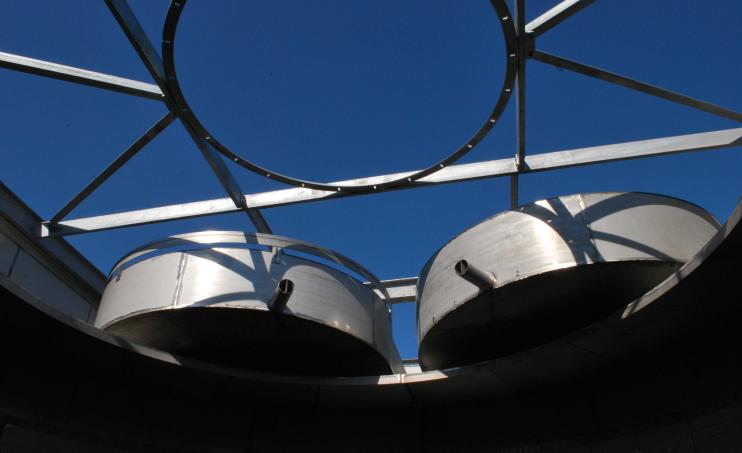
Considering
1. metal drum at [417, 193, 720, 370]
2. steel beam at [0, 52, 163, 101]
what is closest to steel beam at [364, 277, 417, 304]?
metal drum at [417, 193, 720, 370]

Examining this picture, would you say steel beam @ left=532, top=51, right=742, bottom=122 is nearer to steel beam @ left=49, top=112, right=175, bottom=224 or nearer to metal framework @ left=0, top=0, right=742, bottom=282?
metal framework @ left=0, top=0, right=742, bottom=282

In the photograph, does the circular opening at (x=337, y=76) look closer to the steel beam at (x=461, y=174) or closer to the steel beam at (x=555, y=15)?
the steel beam at (x=555, y=15)

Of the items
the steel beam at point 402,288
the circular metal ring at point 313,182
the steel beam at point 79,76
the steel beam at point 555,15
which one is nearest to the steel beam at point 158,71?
the circular metal ring at point 313,182

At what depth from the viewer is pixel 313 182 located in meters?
13.7

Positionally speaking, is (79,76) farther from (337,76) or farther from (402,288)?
(402,288)

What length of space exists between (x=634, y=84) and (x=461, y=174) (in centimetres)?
399

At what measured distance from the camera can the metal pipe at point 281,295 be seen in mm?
10578

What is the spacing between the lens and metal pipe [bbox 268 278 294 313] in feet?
34.7

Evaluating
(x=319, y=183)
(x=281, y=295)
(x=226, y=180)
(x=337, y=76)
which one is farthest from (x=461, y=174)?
(x=281, y=295)

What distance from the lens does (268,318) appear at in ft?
36.7

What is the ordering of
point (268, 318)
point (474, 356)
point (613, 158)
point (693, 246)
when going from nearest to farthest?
1. point (693, 246)
2. point (268, 318)
3. point (474, 356)
4. point (613, 158)

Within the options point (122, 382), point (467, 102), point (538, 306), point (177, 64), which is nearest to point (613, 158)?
point (467, 102)

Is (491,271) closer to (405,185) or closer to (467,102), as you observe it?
→ (467,102)

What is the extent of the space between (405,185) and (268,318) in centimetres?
488
